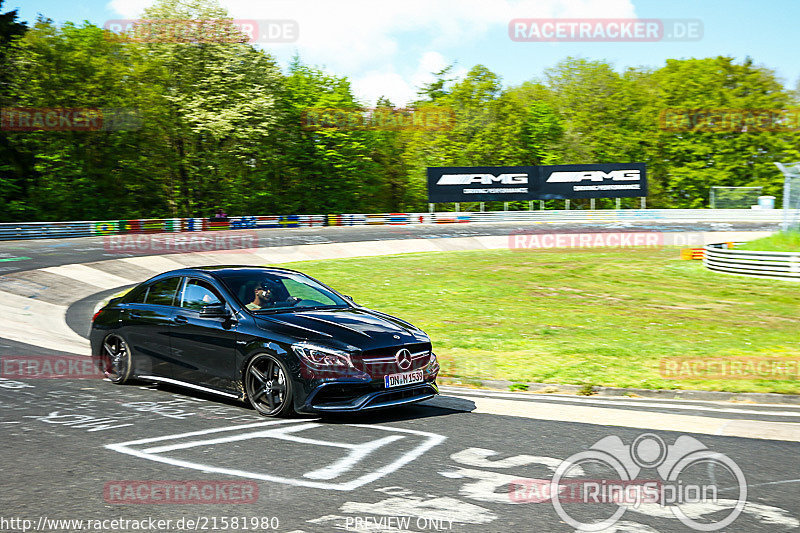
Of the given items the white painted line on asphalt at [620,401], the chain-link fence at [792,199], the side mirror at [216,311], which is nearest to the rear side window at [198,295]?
the side mirror at [216,311]

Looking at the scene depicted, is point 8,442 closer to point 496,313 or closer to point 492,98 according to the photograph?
point 496,313

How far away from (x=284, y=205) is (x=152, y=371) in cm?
5688

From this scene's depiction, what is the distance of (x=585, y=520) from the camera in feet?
16.2

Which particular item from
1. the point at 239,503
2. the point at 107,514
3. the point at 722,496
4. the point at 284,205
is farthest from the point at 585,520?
the point at 284,205

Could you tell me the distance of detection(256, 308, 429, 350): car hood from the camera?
7.66 m

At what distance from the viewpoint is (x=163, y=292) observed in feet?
30.7

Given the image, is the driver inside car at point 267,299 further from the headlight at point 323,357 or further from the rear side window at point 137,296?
the rear side window at point 137,296
